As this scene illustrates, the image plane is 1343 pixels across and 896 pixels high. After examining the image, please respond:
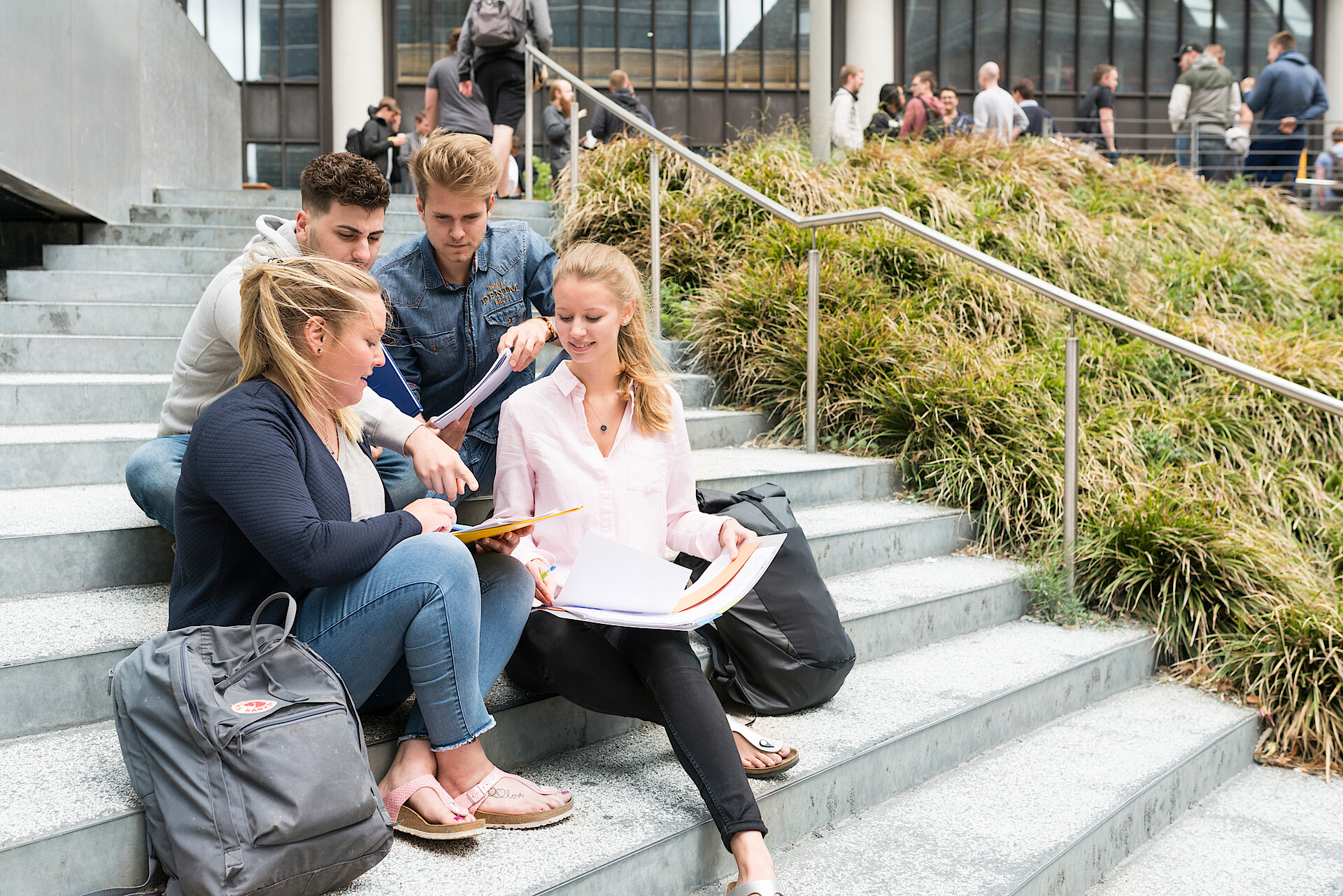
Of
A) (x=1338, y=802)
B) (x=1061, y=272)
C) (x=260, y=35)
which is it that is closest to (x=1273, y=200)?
(x=1061, y=272)

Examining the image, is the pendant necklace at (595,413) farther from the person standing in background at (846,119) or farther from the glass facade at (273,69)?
the glass facade at (273,69)

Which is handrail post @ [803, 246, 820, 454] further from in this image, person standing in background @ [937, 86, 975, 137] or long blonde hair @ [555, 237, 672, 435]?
person standing in background @ [937, 86, 975, 137]

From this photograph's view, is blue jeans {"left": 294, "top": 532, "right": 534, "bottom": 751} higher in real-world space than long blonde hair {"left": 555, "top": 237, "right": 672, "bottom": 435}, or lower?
lower

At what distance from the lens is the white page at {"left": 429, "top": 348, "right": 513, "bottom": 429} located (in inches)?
94.5

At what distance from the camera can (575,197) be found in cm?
600

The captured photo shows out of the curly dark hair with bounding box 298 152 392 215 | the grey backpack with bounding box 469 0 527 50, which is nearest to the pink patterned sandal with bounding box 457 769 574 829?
the curly dark hair with bounding box 298 152 392 215

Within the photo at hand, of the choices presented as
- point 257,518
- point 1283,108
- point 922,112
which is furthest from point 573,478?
point 1283,108

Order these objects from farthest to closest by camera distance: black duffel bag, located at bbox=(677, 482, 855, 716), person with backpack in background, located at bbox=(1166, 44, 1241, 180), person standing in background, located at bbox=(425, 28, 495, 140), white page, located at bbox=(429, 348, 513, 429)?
Result: 1. person with backpack in background, located at bbox=(1166, 44, 1241, 180)
2. person standing in background, located at bbox=(425, 28, 495, 140)
3. black duffel bag, located at bbox=(677, 482, 855, 716)
4. white page, located at bbox=(429, 348, 513, 429)

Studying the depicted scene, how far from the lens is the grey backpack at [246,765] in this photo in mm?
1562

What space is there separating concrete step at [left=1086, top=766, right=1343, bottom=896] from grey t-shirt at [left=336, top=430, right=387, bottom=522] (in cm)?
198

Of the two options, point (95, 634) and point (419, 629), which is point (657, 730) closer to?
point (419, 629)

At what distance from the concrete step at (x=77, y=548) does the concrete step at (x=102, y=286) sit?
7.05ft

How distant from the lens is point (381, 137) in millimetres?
9461

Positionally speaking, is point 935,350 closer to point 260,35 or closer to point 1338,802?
point 1338,802
